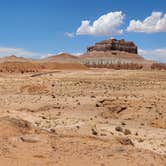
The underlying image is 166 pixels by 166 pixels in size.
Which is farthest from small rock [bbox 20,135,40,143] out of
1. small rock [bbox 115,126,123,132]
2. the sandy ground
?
small rock [bbox 115,126,123,132]

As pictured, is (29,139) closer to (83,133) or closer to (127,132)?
(83,133)

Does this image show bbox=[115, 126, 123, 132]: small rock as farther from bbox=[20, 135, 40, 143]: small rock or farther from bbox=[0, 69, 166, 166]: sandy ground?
bbox=[20, 135, 40, 143]: small rock

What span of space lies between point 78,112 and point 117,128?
606 centimetres

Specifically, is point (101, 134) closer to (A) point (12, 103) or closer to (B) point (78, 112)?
(B) point (78, 112)

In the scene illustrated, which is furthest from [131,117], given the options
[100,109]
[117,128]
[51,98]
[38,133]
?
[38,133]

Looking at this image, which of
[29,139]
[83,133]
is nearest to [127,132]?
[83,133]

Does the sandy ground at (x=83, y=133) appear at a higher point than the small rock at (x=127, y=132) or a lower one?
higher

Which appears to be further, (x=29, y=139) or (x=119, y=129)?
(x=119, y=129)

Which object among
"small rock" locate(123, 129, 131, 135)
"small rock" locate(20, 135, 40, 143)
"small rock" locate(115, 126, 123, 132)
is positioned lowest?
"small rock" locate(123, 129, 131, 135)

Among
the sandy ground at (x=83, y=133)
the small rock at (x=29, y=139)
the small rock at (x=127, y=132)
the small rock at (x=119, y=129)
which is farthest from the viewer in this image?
the small rock at (x=119, y=129)

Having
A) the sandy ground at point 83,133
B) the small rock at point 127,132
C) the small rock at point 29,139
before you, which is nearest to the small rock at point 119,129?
the sandy ground at point 83,133

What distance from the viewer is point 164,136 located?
20.7 meters

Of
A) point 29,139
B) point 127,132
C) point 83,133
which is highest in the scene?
point 29,139

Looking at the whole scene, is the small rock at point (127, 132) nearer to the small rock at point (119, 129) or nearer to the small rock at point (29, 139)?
the small rock at point (119, 129)
